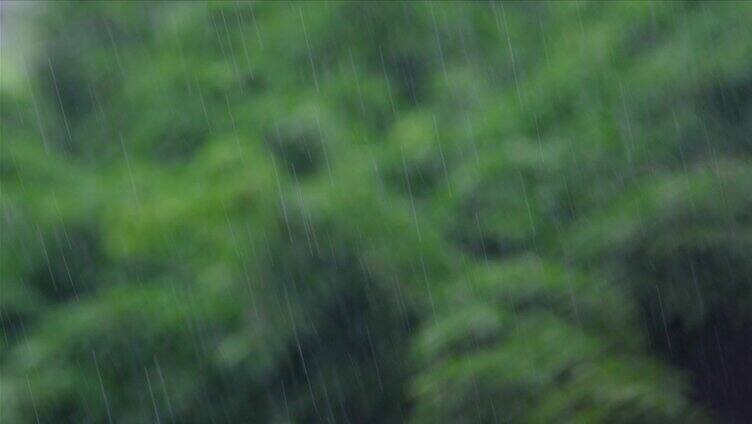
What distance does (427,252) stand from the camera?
4.07 meters

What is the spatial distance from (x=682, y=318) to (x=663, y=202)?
498 millimetres

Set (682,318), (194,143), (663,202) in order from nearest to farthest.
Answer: (663,202)
(682,318)
(194,143)

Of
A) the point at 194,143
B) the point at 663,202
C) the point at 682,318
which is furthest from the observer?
the point at 194,143

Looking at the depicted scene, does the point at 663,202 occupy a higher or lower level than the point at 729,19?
lower

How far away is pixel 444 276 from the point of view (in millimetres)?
4059

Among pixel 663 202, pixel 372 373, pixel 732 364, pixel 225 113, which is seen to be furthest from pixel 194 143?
pixel 732 364

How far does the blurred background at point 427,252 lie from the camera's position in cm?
394

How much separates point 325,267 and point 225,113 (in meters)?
0.81

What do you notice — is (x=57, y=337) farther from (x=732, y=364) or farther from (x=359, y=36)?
(x=732, y=364)

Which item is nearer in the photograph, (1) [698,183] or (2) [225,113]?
(1) [698,183]

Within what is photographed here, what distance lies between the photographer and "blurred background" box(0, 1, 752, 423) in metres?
3.94

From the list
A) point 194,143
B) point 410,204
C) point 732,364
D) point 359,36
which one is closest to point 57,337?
point 194,143

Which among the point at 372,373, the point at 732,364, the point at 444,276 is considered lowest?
the point at 732,364

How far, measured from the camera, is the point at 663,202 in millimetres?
3943
